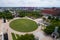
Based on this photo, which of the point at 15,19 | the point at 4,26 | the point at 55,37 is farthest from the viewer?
the point at 15,19

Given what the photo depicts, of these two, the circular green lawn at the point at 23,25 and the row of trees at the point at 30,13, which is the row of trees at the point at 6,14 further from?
the row of trees at the point at 30,13

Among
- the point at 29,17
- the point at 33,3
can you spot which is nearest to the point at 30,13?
the point at 29,17

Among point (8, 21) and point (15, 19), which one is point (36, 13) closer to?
point (15, 19)

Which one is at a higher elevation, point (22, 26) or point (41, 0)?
point (41, 0)

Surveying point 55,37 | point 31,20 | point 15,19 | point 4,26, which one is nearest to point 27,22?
point 31,20

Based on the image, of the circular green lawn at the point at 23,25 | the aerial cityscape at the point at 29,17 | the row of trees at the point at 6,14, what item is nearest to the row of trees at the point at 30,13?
the aerial cityscape at the point at 29,17

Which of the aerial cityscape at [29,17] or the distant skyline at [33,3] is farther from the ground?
the distant skyline at [33,3]

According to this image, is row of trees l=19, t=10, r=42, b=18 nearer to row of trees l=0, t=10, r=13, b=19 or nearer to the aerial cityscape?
the aerial cityscape

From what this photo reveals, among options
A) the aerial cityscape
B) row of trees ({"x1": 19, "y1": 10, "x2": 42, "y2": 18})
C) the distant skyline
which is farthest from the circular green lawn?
the distant skyline
